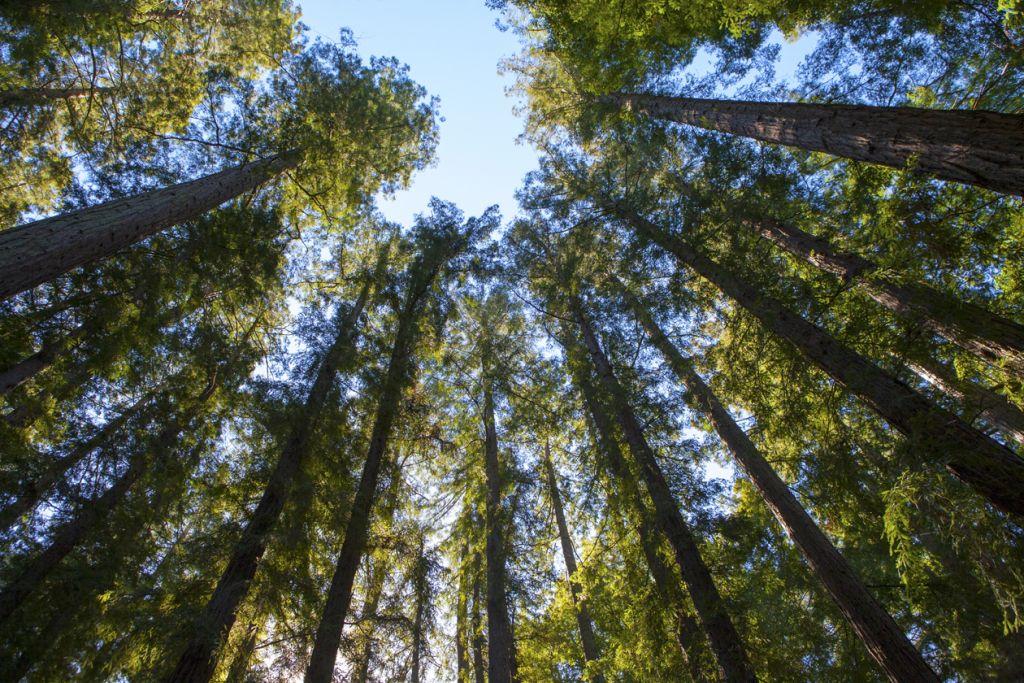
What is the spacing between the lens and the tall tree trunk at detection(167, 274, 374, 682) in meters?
4.99

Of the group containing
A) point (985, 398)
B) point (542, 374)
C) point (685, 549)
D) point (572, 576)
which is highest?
point (542, 374)

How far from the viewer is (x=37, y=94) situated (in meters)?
9.27

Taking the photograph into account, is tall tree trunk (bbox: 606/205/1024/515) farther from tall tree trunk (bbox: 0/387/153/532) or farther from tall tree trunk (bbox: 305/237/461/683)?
tall tree trunk (bbox: 0/387/153/532)

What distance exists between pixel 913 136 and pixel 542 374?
7.75 m

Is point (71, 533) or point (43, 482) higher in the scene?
point (43, 482)

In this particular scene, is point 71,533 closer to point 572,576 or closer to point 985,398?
point 572,576

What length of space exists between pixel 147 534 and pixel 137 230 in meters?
4.59

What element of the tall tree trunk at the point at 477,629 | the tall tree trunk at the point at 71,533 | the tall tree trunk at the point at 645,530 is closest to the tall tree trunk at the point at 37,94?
the tall tree trunk at the point at 71,533

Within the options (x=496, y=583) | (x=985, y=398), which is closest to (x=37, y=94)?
(x=496, y=583)

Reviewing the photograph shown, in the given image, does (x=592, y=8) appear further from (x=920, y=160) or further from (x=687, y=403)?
(x=687, y=403)

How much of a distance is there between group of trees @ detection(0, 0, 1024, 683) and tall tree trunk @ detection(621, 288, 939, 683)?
2.3 inches

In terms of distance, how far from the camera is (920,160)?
4145 millimetres

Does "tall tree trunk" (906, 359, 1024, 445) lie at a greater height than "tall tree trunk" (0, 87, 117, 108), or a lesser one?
lesser

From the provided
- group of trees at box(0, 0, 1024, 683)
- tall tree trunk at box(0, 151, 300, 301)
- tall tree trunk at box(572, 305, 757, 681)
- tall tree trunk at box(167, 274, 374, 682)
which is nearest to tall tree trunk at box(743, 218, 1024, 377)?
group of trees at box(0, 0, 1024, 683)
